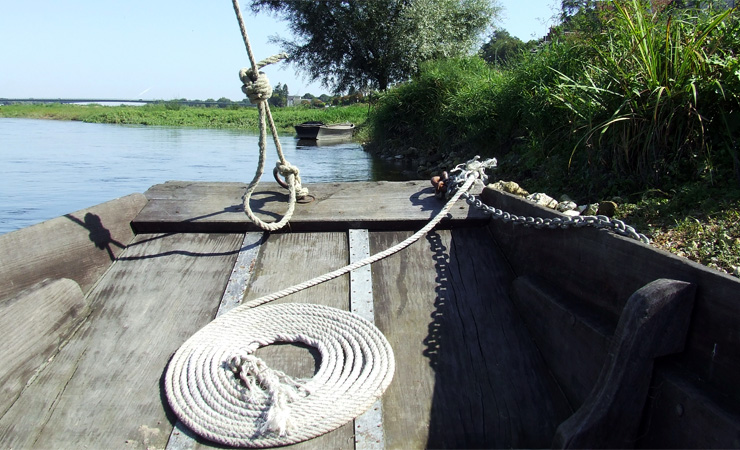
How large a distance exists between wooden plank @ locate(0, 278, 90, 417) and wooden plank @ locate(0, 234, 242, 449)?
41mm

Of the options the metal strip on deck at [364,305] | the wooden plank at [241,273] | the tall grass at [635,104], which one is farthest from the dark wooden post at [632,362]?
the tall grass at [635,104]

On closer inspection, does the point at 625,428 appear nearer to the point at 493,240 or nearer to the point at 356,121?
the point at 493,240

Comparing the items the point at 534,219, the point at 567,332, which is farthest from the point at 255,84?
the point at 567,332

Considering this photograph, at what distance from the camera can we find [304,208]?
115 inches

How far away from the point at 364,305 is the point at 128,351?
98cm

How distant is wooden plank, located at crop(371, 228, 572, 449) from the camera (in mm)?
1802

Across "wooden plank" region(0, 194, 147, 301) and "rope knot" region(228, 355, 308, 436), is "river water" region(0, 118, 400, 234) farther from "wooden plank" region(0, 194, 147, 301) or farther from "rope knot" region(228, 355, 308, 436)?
"rope knot" region(228, 355, 308, 436)

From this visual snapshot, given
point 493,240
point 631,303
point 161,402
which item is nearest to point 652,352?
point 631,303

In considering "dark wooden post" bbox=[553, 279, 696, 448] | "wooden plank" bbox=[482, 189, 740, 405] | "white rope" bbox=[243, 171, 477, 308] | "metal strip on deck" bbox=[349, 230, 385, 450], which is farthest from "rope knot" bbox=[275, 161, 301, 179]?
"dark wooden post" bbox=[553, 279, 696, 448]

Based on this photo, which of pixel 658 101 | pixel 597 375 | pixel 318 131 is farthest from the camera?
pixel 318 131

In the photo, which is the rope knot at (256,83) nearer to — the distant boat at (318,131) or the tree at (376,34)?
the tree at (376,34)

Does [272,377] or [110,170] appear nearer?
[272,377]

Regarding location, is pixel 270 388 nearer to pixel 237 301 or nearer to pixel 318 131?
pixel 237 301

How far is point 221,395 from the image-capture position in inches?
75.2
